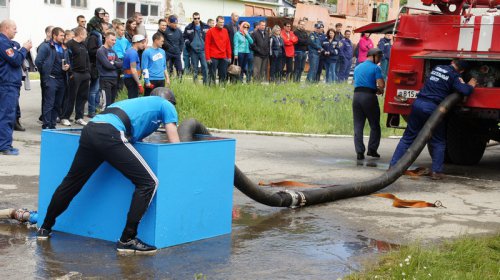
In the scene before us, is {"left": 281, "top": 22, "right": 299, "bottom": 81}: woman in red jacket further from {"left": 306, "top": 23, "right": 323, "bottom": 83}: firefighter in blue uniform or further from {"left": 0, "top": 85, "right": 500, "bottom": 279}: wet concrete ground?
{"left": 0, "top": 85, "right": 500, "bottom": 279}: wet concrete ground

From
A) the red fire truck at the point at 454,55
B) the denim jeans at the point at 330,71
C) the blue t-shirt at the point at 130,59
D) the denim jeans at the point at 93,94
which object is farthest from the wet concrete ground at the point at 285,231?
the denim jeans at the point at 330,71

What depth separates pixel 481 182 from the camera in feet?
37.5

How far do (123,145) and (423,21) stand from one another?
6365 millimetres

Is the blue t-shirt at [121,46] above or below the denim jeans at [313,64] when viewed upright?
above

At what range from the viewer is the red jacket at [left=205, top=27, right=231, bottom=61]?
19859mm

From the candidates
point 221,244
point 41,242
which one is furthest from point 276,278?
point 41,242

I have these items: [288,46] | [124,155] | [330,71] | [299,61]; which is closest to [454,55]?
[124,155]

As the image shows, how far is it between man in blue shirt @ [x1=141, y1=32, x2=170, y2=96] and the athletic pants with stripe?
26.6 ft

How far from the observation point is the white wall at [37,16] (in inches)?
1316

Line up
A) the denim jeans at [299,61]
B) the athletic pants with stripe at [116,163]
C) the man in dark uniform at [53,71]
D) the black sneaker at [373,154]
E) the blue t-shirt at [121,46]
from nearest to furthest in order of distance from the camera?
the athletic pants with stripe at [116,163] → the black sneaker at [373,154] → the man in dark uniform at [53,71] → the blue t-shirt at [121,46] → the denim jeans at [299,61]

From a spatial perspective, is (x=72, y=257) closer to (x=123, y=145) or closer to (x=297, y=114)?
(x=123, y=145)

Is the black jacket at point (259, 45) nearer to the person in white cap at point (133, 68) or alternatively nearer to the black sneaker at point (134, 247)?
the person in white cap at point (133, 68)

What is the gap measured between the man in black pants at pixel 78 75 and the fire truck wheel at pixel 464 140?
6.84m

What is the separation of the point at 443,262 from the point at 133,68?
32.2 ft
